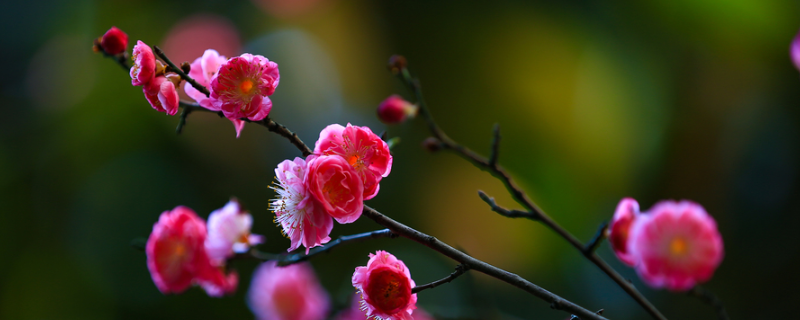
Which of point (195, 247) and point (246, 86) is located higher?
point (246, 86)

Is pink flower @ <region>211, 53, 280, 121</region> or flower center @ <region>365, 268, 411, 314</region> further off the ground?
pink flower @ <region>211, 53, 280, 121</region>

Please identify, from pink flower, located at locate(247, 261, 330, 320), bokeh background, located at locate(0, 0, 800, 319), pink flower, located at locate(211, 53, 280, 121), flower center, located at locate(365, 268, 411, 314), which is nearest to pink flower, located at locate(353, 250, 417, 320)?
flower center, located at locate(365, 268, 411, 314)

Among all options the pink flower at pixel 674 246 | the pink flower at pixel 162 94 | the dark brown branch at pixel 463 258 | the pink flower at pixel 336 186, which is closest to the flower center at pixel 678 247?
the pink flower at pixel 674 246

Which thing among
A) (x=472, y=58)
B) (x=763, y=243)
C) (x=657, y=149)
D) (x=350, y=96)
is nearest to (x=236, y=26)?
(x=350, y=96)

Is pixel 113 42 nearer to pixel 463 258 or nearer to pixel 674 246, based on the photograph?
pixel 463 258

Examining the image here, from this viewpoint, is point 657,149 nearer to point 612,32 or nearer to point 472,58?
point 612,32

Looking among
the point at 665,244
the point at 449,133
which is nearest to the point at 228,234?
the point at 665,244

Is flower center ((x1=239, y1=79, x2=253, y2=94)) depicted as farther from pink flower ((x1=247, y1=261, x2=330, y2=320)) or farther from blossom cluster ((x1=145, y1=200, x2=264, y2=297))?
pink flower ((x1=247, y1=261, x2=330, y2=320))

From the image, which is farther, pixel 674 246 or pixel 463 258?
pixel 674 246
